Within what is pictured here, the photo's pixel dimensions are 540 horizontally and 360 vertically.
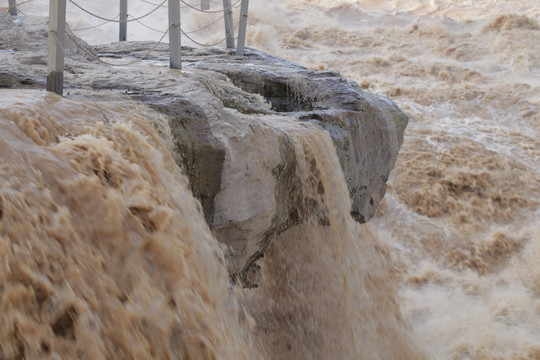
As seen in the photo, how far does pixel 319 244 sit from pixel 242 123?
3.34 ft

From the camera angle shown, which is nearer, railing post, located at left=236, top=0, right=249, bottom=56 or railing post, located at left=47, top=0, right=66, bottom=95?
railing post, located at left=47, top=0, right=66, bottom=95

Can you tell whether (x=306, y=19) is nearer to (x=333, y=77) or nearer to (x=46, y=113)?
(x=333, y=77)

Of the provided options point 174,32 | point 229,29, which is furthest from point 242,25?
point 174,32

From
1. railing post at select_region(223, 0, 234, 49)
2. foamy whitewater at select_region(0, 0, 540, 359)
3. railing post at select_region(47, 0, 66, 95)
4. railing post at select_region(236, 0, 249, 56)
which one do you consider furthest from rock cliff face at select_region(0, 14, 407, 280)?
railing post at select_region(223, 0, 234, 49)

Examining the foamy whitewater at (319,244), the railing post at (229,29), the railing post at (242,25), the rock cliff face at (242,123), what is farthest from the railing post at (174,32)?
the railing post at (229,29)

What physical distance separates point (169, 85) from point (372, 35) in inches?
398

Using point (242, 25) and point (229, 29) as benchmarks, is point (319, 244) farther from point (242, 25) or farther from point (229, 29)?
point (229, 29)

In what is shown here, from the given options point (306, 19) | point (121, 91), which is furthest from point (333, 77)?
point (306, 19)

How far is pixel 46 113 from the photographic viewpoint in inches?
69.0

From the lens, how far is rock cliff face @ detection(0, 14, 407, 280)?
2.36 metres

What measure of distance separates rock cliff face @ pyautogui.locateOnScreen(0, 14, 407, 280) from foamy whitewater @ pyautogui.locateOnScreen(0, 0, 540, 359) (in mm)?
216

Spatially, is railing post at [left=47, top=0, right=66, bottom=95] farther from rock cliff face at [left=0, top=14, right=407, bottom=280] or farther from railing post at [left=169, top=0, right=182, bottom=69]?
railing post at [left=169, top=0, right=182, bottom=69]

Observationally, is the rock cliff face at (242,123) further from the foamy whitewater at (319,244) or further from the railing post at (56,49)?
the foamy whitewater at (319,244)

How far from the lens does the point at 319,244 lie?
3.06 m
